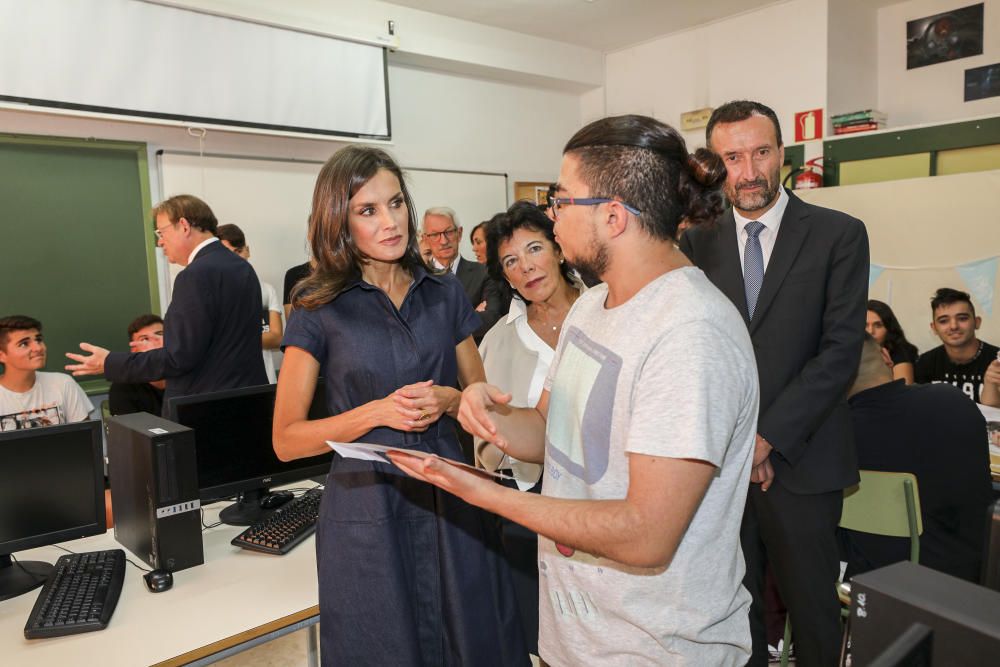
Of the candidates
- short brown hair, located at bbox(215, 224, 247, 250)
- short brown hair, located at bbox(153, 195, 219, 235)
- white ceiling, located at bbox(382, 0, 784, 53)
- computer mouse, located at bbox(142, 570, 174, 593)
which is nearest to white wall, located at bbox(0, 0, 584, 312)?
white ceiling, located at bbox(382, 0, 784, 53)

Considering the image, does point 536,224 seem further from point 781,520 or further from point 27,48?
point 27,48

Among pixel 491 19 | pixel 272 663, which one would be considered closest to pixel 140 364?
pixel 272 663

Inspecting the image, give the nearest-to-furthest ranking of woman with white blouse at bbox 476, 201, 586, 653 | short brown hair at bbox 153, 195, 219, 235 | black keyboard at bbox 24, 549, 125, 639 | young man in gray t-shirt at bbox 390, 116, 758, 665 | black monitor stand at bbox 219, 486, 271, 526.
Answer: young man in gray t-shirt at bbox 390, 116, 758, 665 < black keyboard at bbox 24, 549, 125, 639 < woman with white blouse at bbox 476, 201, 586, 653 < black monitor stand at bbox 219, 486, 271, 526 < short brown hair at bbox 153, 195, 219, 235

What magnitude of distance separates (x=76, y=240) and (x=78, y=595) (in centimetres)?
337

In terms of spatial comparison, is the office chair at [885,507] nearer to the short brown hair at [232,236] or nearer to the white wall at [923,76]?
the short brown hair at [232,236]

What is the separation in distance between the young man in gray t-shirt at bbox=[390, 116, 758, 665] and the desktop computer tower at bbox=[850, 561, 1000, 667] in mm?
306

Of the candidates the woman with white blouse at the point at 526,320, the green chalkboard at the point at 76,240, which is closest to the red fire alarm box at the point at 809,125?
the woman with white blouse at the point at 526,320

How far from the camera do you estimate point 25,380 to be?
11.6 feet

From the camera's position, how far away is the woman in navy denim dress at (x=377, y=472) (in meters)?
1.48

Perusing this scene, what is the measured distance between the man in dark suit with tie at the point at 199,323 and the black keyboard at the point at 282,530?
0.97 metres

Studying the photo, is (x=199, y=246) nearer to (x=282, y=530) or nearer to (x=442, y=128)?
(x=282, y=530)

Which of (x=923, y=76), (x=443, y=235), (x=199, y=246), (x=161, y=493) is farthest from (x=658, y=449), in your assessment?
(x=923, y=76)

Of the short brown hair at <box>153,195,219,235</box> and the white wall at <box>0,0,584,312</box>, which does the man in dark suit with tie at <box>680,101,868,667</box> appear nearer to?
the short brown hair at <box>153,195,219,235</box>

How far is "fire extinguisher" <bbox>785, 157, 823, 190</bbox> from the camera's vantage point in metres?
5.48
